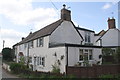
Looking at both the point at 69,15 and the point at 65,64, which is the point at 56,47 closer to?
the point at 65,64

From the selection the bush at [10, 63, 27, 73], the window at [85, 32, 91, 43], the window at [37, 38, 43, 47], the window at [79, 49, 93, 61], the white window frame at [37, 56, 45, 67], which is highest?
the window at [85, 32, 91, 43]

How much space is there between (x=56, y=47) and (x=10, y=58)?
107 ft

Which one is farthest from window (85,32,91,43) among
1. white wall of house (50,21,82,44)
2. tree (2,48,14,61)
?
tree (2,48,14,61)

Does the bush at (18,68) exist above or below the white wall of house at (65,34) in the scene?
below

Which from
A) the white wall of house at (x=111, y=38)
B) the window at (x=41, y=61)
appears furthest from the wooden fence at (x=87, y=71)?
the white wall of house at (x=111, y=38)

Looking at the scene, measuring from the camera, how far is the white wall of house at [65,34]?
74.6 ft

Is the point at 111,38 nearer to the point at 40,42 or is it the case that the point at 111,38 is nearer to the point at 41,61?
the point at 40,42

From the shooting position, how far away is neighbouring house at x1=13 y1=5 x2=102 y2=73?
17.6 meters

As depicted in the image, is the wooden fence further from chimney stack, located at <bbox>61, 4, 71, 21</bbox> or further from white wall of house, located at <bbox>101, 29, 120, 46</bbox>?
white wall of house, located at <bbox>101, 29, 120, 46</bbox>

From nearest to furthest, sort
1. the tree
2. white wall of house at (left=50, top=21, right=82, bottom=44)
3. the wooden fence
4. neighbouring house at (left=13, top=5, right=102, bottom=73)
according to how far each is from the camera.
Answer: the wooden fence
neighbouring house at (left=13, top=5, right=102, bottom=73)
white wall of house at (left=50, top=21, right=82, bottom=44)
the tree

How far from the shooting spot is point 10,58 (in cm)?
4800

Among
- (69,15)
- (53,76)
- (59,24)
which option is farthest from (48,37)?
(53,76)

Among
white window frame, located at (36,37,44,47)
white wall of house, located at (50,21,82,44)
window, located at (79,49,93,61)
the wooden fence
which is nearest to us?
the wooden fence

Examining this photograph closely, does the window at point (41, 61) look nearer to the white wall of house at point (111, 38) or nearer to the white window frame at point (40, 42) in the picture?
the white window frame at point (40, 42)
